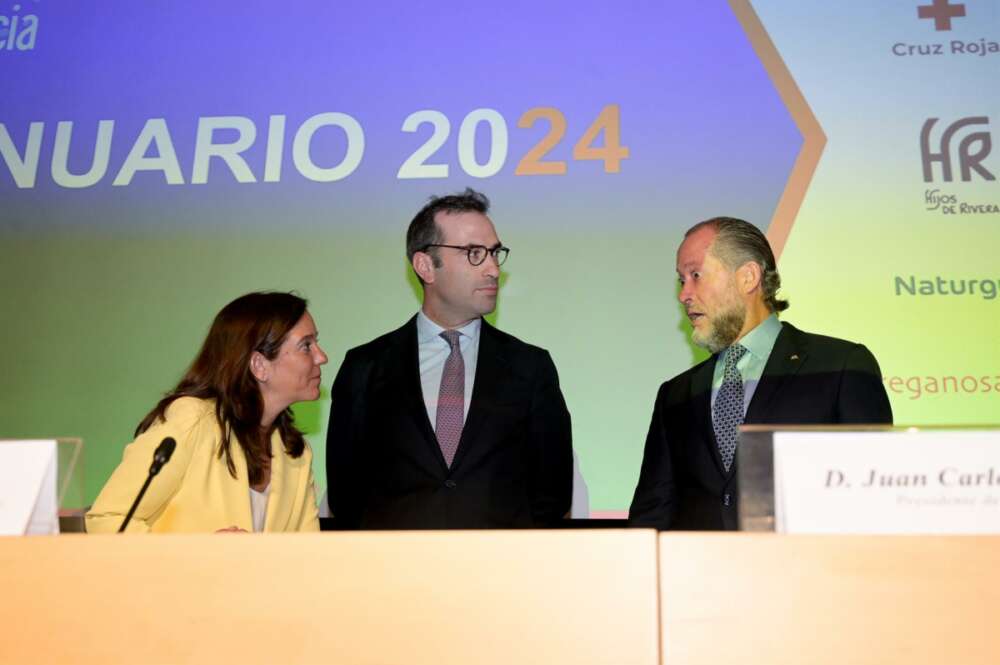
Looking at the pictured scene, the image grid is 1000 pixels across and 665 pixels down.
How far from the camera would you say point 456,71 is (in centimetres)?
410

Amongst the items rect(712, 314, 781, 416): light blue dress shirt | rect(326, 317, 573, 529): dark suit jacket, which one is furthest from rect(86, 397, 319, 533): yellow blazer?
rect(712, 314, 781, 416): light blue dress shirt

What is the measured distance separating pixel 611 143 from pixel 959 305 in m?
1.35

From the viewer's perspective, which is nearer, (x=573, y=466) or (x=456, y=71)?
(x=573, y=466)

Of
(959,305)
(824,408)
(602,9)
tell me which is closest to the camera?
(824,408)

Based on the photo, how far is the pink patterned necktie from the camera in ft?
11.8

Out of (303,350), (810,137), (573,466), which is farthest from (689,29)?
(303,350)

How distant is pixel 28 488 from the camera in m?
1.49

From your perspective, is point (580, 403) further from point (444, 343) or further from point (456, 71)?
point (456, 71)

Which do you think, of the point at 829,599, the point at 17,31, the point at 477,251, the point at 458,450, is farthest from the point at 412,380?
the point at 829,599

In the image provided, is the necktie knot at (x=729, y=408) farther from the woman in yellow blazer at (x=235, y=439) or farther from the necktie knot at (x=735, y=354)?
the woman in yellow blazer at (x=235, y=439)

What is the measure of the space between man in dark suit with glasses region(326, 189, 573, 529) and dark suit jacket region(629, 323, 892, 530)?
0.49 meters

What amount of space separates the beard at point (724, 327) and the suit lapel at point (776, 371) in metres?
0.14

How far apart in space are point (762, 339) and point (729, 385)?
186 millimetres

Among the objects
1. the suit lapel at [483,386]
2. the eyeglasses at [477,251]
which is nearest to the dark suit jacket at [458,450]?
the suit lapel at [483,386]
